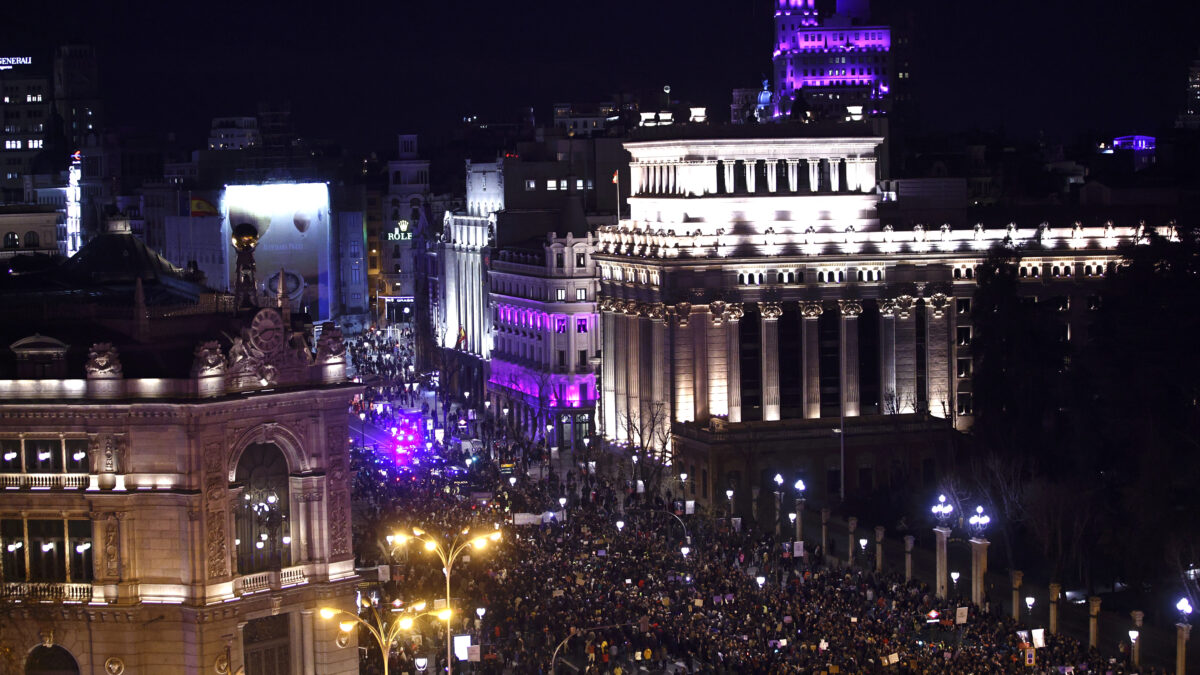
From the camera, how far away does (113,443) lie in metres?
60.0

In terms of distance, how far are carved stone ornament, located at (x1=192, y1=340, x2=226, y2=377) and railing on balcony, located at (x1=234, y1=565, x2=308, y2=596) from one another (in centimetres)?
564

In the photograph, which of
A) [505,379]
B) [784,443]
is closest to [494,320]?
[505,379]

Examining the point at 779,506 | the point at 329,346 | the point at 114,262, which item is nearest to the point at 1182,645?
the point at 329,346

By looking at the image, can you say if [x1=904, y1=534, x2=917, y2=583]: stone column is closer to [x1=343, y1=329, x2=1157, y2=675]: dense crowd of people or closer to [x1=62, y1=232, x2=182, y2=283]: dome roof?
[x1=343, y1=329, x2=1157, y2=675]: dense crowd of people

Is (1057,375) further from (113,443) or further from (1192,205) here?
(113,443)

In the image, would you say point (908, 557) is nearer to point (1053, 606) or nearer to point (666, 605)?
point (1053, 606)

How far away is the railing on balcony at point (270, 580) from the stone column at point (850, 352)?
51.8 metres

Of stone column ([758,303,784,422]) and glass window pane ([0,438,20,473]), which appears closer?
glass window pane ([0,438,20,473])

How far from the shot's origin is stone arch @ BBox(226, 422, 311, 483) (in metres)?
61.1

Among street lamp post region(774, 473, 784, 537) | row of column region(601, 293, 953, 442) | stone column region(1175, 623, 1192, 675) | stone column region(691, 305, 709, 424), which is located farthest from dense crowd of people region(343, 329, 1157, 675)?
row of column region(601, 293, 953, 442)

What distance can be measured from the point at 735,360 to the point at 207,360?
51483 millimetres

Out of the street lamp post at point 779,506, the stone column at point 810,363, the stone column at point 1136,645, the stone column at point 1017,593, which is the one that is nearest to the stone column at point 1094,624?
the stone column at point 1136,645

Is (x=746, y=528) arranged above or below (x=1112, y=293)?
below

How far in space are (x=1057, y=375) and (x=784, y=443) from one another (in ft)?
40.2
